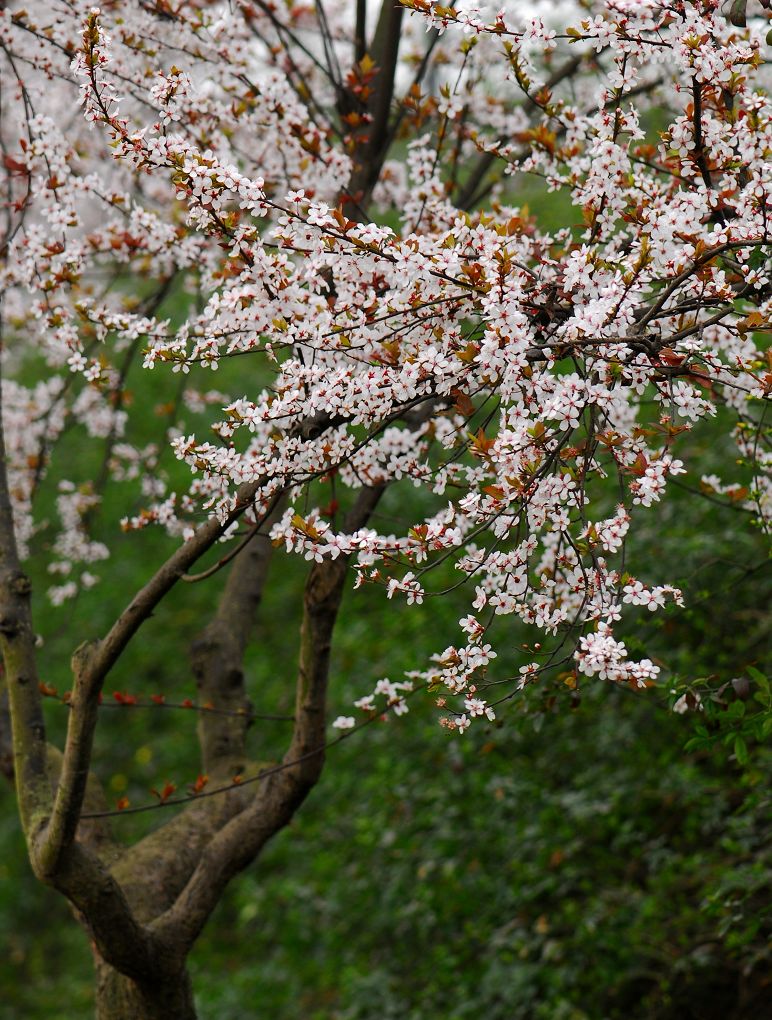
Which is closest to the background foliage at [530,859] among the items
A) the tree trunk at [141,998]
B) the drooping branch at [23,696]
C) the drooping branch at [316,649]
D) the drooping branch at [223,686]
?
the drooping branch at [316,649]

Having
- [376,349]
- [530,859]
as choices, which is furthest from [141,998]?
[530,859]

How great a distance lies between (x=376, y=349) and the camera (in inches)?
103

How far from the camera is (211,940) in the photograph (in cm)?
734

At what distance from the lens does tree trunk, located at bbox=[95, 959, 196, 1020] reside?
→ 3.40 m

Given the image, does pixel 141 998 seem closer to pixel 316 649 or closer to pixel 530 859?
pixel 316 649

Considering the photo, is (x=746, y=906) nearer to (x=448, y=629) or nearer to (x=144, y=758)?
(x=448, y=629)

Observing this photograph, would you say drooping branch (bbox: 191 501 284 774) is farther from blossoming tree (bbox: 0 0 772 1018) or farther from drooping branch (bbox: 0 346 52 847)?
drooping branch (bbox: 0 346 52 847)

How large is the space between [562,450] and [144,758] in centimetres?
673

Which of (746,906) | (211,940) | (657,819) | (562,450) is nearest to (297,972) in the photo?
(211,940)

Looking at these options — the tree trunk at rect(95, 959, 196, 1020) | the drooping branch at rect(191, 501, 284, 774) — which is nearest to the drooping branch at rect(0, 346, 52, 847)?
the tree trunk at rect(95, 959, 196, 1020)

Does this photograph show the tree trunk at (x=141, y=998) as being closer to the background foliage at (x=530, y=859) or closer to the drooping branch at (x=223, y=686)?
the drooping branch at (x=223, y=686)

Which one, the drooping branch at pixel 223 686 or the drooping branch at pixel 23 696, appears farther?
the drooping branch at pixel 223 686

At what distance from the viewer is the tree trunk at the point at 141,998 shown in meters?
3.40

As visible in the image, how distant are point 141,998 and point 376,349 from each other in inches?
89.2
